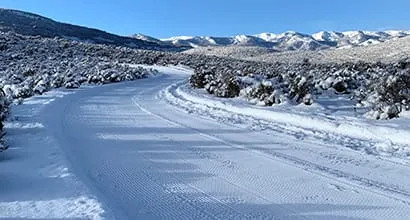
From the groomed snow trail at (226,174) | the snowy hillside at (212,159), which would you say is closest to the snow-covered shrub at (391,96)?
the snowy hillside at (212,159)

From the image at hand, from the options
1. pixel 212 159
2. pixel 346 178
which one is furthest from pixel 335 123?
pixel 346 178

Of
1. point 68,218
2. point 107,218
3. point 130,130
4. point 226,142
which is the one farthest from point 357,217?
point 130,130

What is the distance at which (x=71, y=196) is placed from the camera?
19.2 feet

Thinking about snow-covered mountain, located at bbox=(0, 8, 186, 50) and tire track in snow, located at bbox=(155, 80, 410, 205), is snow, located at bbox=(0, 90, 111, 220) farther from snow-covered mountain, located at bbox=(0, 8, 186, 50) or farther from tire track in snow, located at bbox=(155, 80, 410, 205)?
snow-covered mountain, located at bbox=(0, 8, 186, 50)

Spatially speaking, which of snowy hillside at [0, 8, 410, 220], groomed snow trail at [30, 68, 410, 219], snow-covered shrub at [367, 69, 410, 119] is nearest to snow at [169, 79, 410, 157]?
snowy hillside at [0, 8, 410, 220]

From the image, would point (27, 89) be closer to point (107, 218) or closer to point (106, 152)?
point (106, 152)

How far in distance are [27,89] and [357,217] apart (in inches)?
777

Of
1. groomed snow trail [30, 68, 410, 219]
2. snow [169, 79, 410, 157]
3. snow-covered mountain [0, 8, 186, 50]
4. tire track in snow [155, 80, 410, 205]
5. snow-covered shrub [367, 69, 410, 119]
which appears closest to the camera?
groomed snow trail [30, 68, 410, 219]

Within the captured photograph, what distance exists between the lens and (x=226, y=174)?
713 cm

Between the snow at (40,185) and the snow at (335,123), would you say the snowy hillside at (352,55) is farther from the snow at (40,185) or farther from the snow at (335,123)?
the snow at (40,185)

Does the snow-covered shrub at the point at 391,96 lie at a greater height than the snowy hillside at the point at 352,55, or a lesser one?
lesser

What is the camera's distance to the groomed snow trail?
18.2ft

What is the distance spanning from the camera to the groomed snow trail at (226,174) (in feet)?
18.2

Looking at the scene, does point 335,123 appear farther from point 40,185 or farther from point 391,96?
point 40,185
